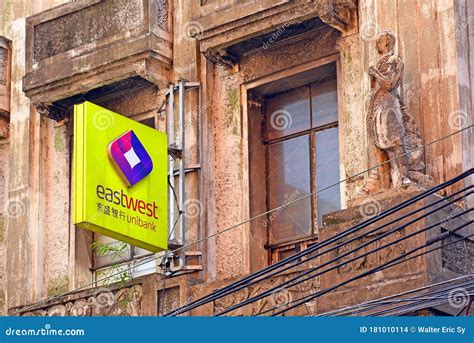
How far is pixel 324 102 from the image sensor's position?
75.4ft

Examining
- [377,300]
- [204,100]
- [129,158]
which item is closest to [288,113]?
[204,100]

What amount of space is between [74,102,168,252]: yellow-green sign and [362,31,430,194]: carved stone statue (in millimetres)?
3671

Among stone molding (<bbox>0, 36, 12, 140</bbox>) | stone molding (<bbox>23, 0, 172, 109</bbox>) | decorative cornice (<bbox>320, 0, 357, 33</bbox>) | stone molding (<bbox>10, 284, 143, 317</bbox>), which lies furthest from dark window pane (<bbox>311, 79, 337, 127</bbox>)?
stone molding (<bbox>0, 36, 12, 140</bbox>)

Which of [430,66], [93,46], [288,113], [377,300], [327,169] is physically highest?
[93,46]

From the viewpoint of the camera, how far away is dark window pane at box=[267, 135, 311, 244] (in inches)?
896

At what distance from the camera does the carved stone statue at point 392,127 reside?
20125 millimetres

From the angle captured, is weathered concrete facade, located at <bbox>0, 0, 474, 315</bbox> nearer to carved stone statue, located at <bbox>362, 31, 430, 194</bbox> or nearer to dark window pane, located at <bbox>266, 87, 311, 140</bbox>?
dark window pane, located at <bbox>266, 87, 311, 140</bbox>

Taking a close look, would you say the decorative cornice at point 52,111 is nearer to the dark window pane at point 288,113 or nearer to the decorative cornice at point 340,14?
the dark window pane at point 288,113

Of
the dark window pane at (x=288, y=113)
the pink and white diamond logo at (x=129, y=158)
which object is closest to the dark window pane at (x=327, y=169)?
the dark window pane at (x=288, y=113)

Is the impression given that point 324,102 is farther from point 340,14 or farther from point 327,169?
point 340,14

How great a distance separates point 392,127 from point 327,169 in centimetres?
258

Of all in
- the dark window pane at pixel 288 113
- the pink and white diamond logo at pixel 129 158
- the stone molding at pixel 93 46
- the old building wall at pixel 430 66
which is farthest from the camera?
the stone molding at pixel 93 46

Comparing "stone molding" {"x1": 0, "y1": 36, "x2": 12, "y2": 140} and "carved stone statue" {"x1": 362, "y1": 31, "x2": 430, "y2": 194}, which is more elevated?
"stone molding" {"x1": 0, "y1": 36, "x2": 12, "y2": 140}

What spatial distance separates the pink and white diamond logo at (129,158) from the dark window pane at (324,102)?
2.28 meters
